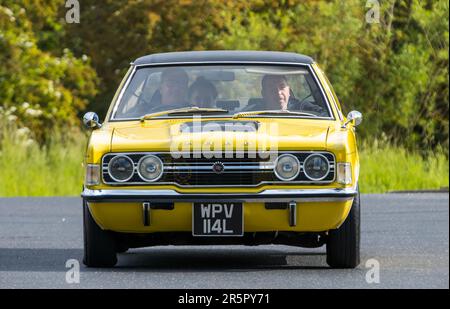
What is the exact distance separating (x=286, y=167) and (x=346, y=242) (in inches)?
30.4

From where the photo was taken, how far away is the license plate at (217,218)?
10.1 metres

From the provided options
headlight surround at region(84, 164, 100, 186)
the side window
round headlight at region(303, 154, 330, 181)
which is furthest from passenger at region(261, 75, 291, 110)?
headlight surround at region(84, 164, 100, 186)

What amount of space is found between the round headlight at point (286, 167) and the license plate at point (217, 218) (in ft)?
1.20

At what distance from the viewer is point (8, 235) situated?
15.0 meters

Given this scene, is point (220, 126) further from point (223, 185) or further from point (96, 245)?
point (96, 245)

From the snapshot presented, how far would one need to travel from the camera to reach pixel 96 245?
10789 mm

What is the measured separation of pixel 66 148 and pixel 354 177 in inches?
650

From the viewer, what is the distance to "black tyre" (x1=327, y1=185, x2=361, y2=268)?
1054 cm

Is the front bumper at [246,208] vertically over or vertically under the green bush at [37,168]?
over

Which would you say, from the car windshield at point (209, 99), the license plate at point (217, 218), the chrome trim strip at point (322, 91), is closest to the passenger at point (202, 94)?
the car windshield at point (209, 99)

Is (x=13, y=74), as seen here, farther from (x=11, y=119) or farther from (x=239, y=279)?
(x=239, y=279)

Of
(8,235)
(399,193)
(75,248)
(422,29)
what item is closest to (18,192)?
(399,193)

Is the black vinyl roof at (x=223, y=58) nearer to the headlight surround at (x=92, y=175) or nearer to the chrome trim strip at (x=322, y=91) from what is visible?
the chrome trim strip at (x=322, y=91)

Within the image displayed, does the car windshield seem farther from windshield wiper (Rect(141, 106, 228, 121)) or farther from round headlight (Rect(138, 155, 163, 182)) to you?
round headlight (Rect(138, 155, 163, 182))
